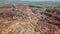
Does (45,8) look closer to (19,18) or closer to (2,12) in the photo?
(19,18)

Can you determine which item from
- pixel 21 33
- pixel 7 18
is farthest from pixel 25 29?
pixel 7 18

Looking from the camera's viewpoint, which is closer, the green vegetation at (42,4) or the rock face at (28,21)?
the rock face at (28,21)

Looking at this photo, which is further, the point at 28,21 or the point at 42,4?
the point at 42,4

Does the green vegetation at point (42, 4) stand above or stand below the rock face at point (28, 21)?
above

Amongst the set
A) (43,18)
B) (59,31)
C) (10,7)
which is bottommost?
(59,31)

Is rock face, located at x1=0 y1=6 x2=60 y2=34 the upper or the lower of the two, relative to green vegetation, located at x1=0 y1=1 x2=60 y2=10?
lower

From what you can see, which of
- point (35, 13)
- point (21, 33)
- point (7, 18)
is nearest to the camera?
point (21, 33)

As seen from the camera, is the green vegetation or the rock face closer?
the rock face

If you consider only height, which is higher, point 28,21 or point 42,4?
point 42,4
